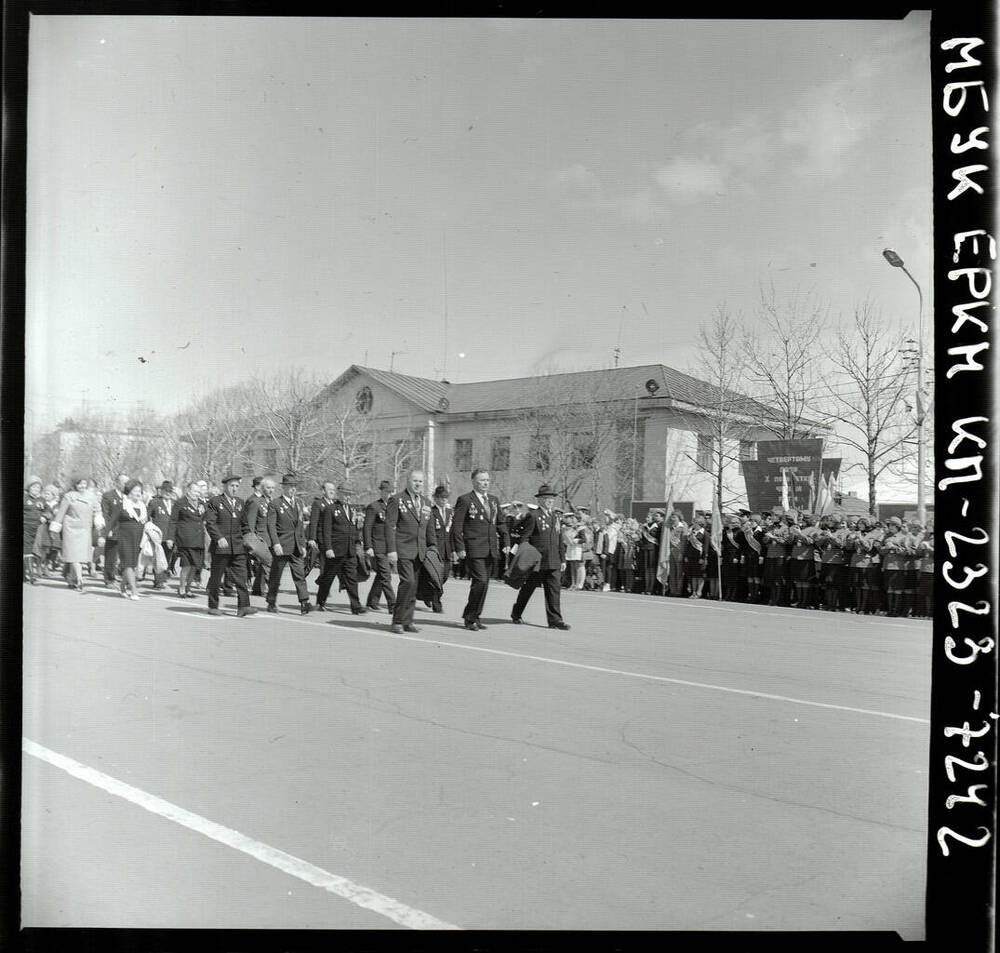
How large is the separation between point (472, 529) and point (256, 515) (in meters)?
3.11

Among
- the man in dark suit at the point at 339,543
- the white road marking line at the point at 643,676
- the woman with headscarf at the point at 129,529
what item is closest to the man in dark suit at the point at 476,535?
the white road marking line at the point at 643,676

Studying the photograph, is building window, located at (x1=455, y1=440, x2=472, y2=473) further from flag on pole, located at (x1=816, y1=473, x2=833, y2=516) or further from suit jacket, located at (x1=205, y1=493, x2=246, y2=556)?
flag on pole, located at (x1=816, y1=473, x2=833, y2=516)

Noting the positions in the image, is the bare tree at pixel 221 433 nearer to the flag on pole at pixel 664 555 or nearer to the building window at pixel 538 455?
the building window at pixel 538 455

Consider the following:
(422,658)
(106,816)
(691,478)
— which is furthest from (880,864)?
(691,478)

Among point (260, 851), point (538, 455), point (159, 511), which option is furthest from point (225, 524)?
point (260, 851)

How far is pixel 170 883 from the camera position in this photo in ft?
11.4

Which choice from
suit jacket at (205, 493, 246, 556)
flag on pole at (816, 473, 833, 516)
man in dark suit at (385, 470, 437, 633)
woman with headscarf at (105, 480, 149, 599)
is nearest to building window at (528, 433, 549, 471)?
man in dark suit at (385, 470, 437, 633)

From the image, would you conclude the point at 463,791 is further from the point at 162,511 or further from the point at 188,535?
the point at 162,511

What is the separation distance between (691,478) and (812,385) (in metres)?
3.81

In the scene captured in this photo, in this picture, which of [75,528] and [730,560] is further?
[730,560]

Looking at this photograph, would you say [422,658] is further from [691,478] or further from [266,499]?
[691,478]

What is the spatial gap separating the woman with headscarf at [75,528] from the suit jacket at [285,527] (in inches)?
168

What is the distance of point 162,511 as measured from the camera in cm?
1528

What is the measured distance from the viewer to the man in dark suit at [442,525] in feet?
34.3
